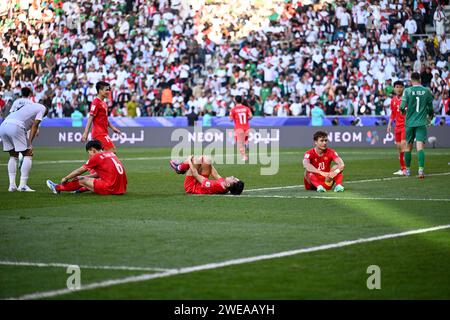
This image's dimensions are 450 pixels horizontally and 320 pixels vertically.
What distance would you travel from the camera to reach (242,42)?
141ft

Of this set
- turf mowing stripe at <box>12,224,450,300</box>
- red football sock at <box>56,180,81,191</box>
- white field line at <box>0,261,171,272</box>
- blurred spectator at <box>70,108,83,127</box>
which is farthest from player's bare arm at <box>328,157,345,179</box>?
blurred spectator at <box>70,108,83,127</box>

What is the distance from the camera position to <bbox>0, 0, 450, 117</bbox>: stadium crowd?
3953 centimetres

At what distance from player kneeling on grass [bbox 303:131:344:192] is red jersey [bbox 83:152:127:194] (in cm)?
324

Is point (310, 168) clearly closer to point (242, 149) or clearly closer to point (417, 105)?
point (417, 105)

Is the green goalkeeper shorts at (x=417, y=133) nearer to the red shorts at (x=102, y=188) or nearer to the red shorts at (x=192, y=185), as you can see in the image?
the red shorts at (x=192, y=185)

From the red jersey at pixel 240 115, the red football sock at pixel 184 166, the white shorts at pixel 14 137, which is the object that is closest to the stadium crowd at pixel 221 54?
the red jersey at pixel 240 115

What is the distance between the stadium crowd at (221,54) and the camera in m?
39.5

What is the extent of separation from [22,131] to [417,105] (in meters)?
8.66

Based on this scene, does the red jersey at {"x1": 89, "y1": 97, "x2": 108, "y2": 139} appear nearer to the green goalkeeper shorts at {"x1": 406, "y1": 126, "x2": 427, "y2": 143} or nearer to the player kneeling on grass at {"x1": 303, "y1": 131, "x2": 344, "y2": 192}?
the player kneeling on grass at {"x1": 303, "y1": 131, "x2": 344, "y2": 192}

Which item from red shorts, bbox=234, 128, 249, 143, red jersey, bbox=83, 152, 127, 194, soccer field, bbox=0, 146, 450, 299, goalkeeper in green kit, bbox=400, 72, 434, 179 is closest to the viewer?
soccer field, bbox=0, 146, 450, 299

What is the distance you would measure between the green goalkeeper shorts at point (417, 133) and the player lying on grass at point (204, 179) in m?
6.32

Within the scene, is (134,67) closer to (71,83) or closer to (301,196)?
(71,83)
